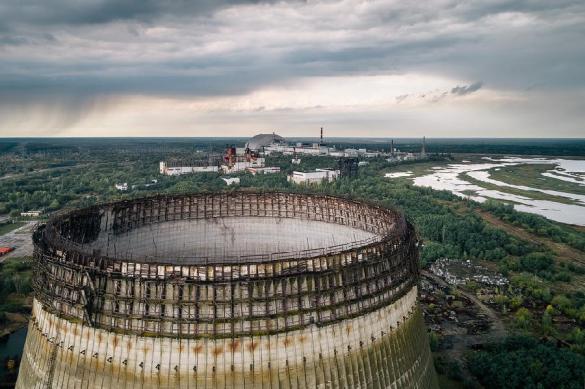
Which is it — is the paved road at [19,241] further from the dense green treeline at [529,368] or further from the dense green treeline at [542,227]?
the dense green treeline at [542,227]

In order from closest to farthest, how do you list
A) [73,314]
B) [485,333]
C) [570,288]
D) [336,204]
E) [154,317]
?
1. [154,317]
2. [73,314]
3. [336,204]
4. [485,333]
5. [570,288]

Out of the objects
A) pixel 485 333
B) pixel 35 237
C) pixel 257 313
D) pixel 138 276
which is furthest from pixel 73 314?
pixel 485 333

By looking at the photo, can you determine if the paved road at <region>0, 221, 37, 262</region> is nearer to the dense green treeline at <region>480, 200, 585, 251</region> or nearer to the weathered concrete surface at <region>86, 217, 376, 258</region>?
the weathered concrete surface at <region>86, 217, 376, 258</region>

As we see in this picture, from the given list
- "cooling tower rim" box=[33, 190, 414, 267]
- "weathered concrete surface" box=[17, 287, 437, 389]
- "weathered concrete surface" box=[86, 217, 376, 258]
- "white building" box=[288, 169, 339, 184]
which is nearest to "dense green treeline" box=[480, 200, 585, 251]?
"white building" box=[288, 169, 339, 184]

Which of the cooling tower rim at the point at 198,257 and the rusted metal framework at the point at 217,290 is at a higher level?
the cooling tower rim at the point at 198,257

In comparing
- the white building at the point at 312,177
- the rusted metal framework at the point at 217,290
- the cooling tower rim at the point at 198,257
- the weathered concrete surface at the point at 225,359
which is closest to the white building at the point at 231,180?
the white building at the point at 312,177

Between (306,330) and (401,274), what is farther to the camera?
(401,274)

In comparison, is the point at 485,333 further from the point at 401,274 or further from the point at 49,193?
the point at 49,193

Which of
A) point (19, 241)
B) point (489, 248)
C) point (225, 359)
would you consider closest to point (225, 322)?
point (225, 359)
